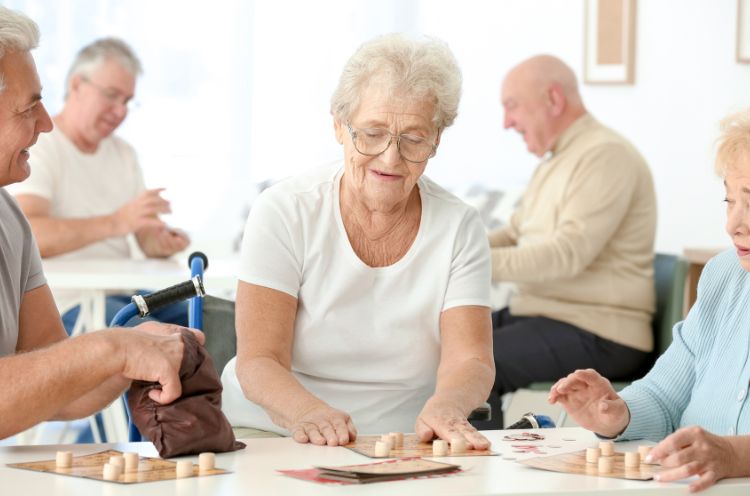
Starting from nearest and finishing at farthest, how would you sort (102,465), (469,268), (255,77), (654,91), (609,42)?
(102,465)
(469,268)
(654,91)
(609,42)
(255,77)

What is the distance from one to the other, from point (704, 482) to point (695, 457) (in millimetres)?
45

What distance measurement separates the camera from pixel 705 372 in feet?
6.84

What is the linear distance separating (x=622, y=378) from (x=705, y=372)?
1.93 meters

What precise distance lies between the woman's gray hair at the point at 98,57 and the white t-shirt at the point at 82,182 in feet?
0.93

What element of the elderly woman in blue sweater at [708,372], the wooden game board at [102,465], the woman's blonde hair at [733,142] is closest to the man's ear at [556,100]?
the elderly woman in blue sweater at [708,372]

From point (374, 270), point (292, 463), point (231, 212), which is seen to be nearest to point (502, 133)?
point (231, 212)

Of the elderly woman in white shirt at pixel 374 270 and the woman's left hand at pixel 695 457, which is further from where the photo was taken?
the elderly woman in white shirt at pixel 374 270

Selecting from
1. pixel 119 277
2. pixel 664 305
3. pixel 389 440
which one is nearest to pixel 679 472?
pixel 389 440

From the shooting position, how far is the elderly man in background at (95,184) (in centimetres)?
411

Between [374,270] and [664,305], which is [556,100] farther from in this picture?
[374,270]

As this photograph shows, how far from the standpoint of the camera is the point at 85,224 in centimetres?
412

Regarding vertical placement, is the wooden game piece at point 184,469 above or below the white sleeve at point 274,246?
below

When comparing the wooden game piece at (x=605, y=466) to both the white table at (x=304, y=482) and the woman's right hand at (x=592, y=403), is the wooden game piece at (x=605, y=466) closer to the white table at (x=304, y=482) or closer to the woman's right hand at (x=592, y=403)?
the white table at (x=304, y=482)

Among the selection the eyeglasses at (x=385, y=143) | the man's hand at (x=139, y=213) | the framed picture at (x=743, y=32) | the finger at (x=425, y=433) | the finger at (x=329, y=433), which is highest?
the framed picture at (x=743, y=32)
